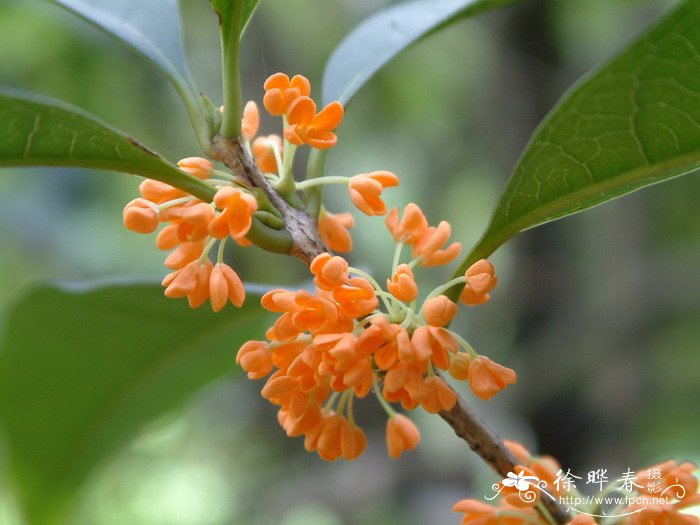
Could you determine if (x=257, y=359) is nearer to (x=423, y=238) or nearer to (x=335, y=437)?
(x=335, y=437)

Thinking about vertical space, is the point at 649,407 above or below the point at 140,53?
below

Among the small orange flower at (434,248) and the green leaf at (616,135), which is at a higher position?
the green leaf at (616,135)

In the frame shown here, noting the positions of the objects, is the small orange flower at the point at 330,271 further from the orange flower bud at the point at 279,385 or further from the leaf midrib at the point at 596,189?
the leaf midrib at the point at 596,189

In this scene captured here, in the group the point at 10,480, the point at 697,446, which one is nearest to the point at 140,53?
the point at 10,480

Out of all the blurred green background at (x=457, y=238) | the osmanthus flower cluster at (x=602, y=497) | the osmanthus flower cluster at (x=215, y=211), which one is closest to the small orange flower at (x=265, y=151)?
the osmanthus flower cluster at (x=215, y=211)

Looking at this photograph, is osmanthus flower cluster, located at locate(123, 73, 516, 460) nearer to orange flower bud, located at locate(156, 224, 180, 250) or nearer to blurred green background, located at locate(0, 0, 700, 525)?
orange flower bud, located at locate(156, 224, 180, 250)

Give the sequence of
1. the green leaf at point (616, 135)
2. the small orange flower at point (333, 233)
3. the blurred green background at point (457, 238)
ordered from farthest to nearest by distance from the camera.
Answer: the blurred green background at point (457, 238), the small orange flower at point (333, 233), the green leaf at point (616, 135)

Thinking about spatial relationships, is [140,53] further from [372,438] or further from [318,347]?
[372,438]
